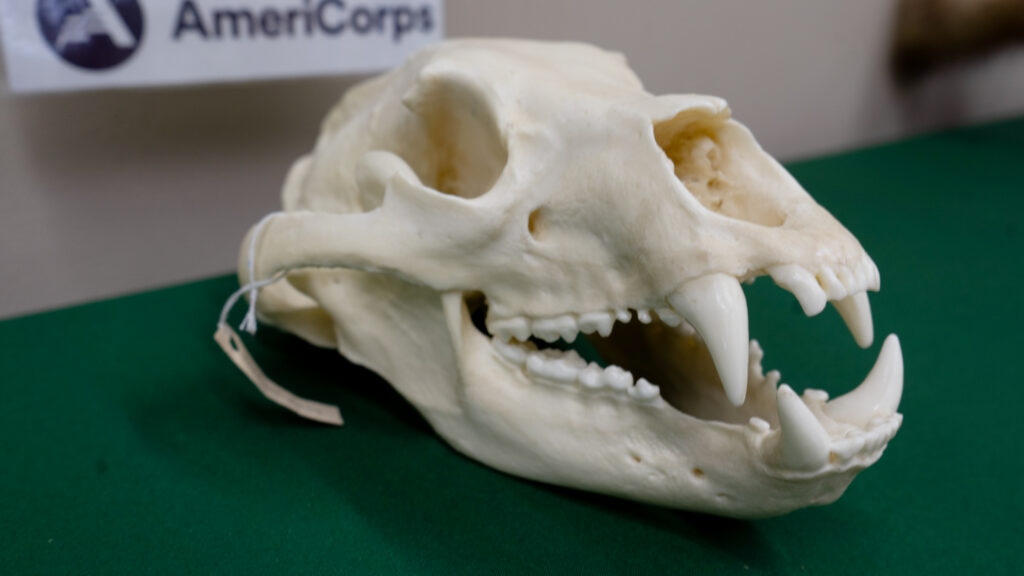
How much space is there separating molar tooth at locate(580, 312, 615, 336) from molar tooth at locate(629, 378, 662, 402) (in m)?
0.07

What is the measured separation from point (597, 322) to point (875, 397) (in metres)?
0.31

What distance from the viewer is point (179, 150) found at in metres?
1.80

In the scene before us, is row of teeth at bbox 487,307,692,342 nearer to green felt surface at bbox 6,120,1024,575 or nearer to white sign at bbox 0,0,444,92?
green felt surface at bbox 6,120,1024,575

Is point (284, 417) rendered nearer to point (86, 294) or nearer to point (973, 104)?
point (86, 294)

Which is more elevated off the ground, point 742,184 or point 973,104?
point 742,184

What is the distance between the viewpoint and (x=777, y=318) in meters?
1.59

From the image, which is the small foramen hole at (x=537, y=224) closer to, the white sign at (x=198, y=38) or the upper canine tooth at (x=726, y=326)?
the upper canine tooth at (x=726, y=326)

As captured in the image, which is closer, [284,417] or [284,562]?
[284,562]

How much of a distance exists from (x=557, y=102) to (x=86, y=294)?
134 centimetres

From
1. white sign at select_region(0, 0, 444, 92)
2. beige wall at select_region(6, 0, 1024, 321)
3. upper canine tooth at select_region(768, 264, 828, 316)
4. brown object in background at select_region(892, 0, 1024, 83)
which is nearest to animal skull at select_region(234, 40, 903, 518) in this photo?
upper canine tooth at select_region(768, 264, 828, 316)

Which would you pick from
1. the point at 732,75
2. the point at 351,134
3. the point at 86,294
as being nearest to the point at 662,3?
the point at 732,75

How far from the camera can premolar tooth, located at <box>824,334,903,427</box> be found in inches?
33.7

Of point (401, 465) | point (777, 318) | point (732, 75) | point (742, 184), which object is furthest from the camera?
point (732, 75)

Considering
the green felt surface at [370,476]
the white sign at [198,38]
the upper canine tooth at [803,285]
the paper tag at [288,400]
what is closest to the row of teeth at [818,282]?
the upper canine tooth at [803,285]
